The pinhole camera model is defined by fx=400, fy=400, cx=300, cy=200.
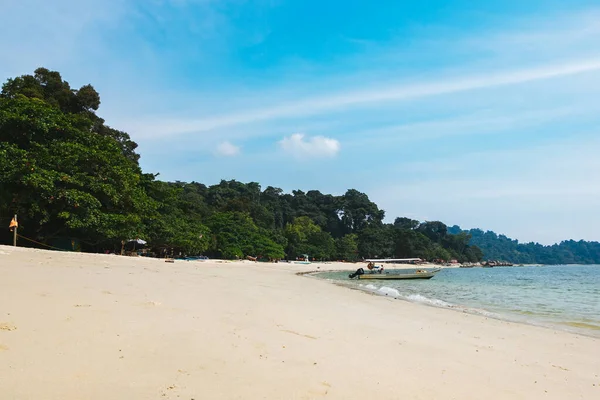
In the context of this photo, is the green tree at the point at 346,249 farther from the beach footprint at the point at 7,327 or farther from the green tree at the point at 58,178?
the beach footprint at the point at 7,327

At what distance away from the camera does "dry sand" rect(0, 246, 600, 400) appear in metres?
3.61

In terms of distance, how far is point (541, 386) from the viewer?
5.02 meters

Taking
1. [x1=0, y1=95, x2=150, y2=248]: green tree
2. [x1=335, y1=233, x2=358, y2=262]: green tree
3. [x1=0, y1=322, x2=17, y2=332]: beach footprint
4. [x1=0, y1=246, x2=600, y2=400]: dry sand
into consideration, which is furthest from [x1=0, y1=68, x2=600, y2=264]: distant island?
[x1=335, y1=233, x2=358, y2=262]: green tree

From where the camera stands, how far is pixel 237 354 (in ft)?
15.6

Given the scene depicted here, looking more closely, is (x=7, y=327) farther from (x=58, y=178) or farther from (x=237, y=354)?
(x=58, y=178)

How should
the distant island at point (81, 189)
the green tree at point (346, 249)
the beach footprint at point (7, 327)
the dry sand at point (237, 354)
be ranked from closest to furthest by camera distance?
the dry sand at point (237, 354), the beach footprint at point (7, 327), the distant island at point (81, 189), the green tree at point (346, 249)

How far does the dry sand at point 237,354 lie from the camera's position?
3.61 m

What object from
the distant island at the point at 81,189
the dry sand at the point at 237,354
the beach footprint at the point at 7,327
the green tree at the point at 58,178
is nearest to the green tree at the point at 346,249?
the distant island at the point at 81,189

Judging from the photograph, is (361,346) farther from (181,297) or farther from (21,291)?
(21,291)

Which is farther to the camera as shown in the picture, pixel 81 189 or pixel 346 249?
pixel 346 249

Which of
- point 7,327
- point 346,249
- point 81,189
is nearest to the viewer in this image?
point 7,327

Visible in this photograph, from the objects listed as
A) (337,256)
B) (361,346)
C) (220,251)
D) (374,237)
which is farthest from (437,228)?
(361,346)

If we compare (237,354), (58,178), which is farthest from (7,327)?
(58,178)

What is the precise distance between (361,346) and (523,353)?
3.11 metres
